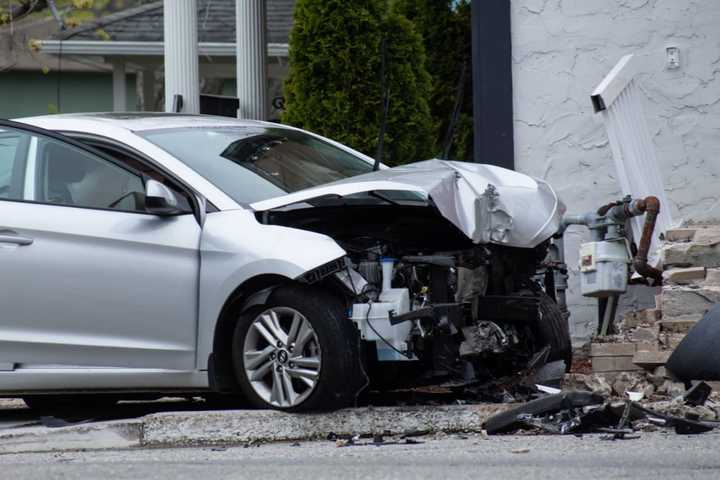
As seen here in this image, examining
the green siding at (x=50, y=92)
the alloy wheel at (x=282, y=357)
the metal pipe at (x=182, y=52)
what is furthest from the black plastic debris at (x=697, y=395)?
the green siding at (x=50, y=92)

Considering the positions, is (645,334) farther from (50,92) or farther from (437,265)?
(50,92)

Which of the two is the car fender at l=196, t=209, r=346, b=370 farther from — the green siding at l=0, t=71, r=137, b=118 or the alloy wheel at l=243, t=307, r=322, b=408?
the green siding at l=0, t=71, r=137, b=118

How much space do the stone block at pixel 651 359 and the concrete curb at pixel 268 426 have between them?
54.6 inches

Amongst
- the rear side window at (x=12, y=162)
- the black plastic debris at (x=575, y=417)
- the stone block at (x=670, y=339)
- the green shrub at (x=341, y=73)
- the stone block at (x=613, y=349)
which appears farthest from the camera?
the green shrub at (x=341, y=73)

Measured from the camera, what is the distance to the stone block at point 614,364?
820 cm

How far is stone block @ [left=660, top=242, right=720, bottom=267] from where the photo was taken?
338 inches

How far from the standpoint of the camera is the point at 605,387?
25.5 ft

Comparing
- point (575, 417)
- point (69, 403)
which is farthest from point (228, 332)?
point (69, 403)

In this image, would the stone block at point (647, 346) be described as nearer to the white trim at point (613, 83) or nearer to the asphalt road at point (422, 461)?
the asphalt road at point (422, 461)

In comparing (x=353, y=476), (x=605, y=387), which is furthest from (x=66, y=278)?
(x=605, y=387)

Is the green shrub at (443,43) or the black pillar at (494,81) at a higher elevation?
the green shrub at (443,43)

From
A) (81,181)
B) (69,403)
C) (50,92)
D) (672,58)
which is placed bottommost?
(69,403)

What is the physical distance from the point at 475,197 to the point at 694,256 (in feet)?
7.52

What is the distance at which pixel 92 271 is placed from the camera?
7.18m
